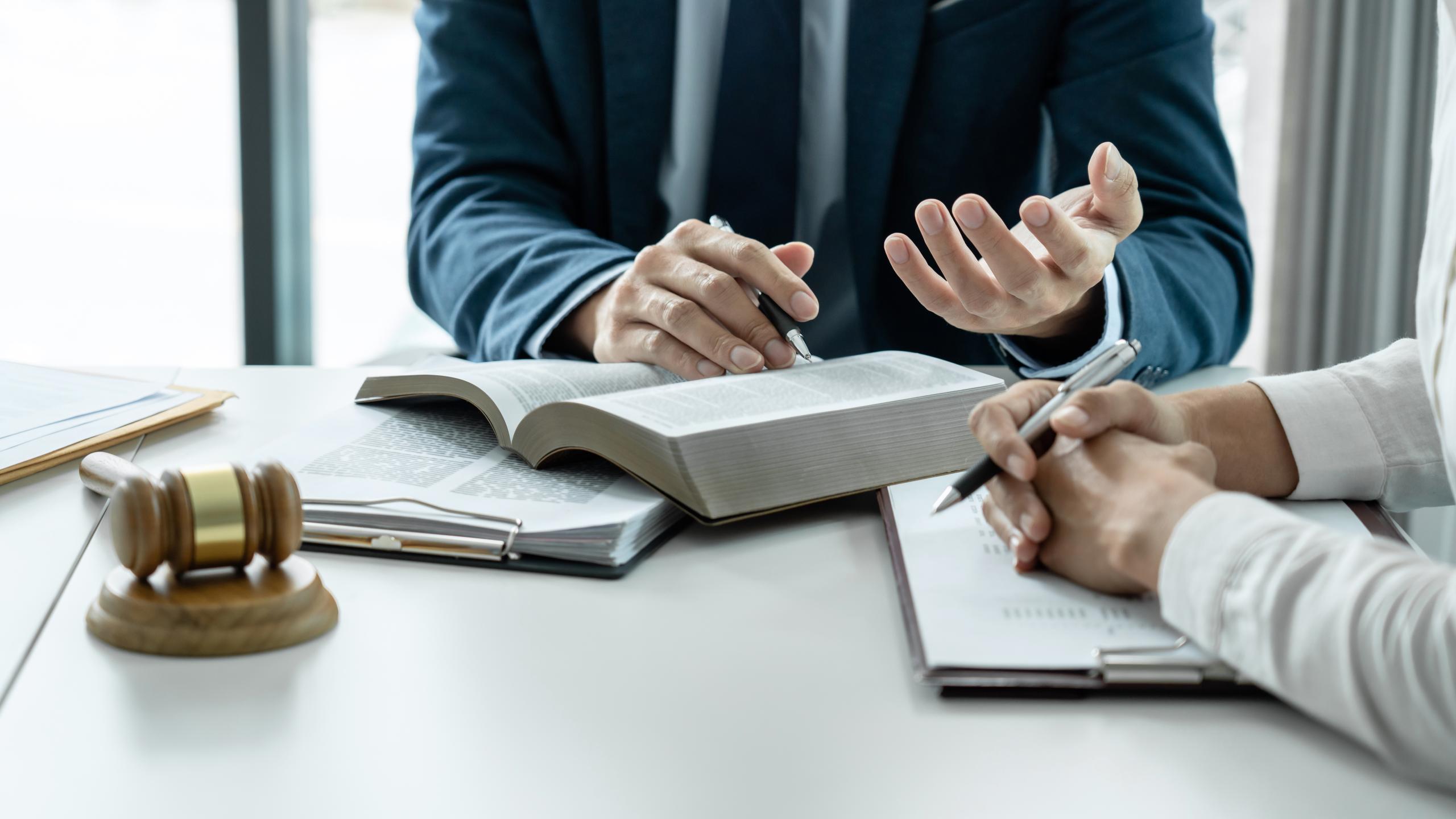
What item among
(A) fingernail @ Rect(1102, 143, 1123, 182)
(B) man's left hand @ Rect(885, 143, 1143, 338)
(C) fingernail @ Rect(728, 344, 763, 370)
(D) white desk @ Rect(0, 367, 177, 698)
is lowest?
(D) white desk @ Rect(0, 367, 177, 698)

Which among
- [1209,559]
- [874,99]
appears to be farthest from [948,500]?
[874,99]

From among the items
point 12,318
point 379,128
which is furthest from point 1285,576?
point 12,318

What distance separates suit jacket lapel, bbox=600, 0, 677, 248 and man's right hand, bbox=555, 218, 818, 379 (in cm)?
42

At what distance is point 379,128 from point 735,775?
2.28 meters

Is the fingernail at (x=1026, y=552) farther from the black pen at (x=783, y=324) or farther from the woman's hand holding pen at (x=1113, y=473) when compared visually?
the black pen at (x=783, y=324)

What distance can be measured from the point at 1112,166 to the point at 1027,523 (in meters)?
0.38

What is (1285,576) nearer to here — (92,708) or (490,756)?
(490,756)

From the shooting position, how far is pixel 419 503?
0.58 meters

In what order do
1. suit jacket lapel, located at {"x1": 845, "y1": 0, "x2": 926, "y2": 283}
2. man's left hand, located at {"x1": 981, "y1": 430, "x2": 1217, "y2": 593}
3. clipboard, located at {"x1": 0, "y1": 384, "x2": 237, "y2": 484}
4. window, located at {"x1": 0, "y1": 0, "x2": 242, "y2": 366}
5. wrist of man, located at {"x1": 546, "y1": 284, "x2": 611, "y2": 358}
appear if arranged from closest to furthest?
man's left hand, located at {"x1": 981, "y1": 430, "x2": 1217, "y2": 593}, clipboard, located at {"x1": 0, "y1": 384, "x2": 237, "y2": 484}, wrist of man, located at {"x1": 546, "y1": 284, "x2": 611, "y2": 358}, suit jacket lapel, located at {"x1": 845, "y1": 0, "x2": 926, "y2": 283}, window, located at {"x1": 0, "y1": 0, "x2": 242, "y2": 366}

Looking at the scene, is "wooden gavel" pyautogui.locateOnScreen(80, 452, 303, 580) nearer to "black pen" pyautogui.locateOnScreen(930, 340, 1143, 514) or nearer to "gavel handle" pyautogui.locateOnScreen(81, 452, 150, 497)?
"gavel handle" pyautogui.locateOnScreen(81, 452, 150, 497)

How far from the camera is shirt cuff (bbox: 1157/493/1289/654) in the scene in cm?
41

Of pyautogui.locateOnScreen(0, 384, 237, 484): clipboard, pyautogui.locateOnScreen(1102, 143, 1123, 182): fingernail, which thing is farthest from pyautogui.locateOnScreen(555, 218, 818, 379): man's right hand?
pyautogui.locateOnScreen(0, 384, 237, 484): clipboard

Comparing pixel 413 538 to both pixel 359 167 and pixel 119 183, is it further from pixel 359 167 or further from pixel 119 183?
pixel 119 183

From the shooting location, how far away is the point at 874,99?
4.19 ft
